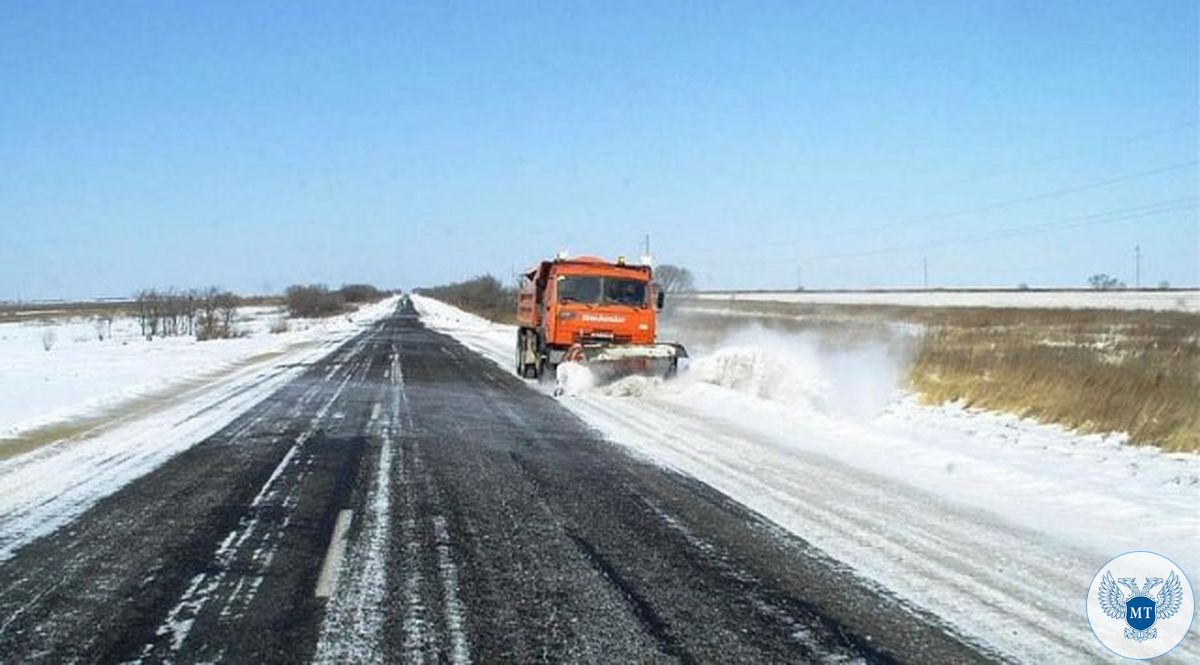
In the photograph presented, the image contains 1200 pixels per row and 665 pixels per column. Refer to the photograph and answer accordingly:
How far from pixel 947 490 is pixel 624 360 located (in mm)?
11242

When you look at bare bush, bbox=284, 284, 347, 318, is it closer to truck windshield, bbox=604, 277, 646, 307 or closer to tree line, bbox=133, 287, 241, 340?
tree line, bbox=133, 287, 241, 340

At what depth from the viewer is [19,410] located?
16.8m

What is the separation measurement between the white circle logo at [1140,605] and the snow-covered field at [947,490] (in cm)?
10

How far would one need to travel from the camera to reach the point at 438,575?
6285 mm

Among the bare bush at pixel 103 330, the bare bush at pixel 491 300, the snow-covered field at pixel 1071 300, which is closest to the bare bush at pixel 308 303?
the bare bush at pixel 491 300

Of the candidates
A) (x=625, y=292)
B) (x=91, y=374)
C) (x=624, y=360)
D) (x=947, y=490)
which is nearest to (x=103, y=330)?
(x=91, y=374)

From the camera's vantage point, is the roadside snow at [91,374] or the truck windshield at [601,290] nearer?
A: the roadside snow at [91,374]

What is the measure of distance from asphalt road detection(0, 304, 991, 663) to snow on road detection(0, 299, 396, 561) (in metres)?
0.40

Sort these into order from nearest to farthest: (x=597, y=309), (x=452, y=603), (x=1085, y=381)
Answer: (x=452, y=603), (x=1085, y=381), (x=597, y=309)

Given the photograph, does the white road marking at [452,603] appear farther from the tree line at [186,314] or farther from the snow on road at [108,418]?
the tree line at [186,314]

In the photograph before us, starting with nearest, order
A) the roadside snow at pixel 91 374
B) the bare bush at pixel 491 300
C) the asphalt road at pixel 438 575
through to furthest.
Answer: the asphalt road at pixel 438 575, the roadside snow at pixel 91 374, the bare bush at pixel 491 300

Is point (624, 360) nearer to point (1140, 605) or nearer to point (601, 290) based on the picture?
point (601, 290)

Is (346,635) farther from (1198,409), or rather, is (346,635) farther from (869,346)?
(869,346)

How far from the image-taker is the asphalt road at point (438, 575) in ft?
16.5
